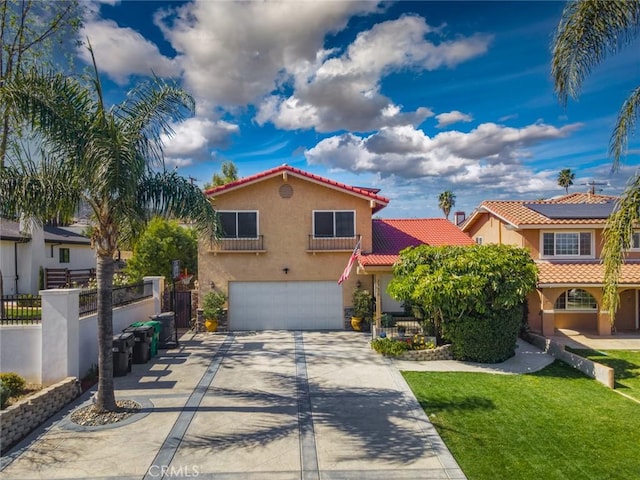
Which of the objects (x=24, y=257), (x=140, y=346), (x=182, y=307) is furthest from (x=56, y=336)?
(x=24, y=257)

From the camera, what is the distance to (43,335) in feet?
33.1

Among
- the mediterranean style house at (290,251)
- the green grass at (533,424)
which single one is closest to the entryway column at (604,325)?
the green grass at (533,424)

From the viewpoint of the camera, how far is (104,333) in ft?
29.8

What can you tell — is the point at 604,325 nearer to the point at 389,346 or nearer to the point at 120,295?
the point at 389,346

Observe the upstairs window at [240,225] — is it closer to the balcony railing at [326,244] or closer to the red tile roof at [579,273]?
the balcony railing at [326,244]

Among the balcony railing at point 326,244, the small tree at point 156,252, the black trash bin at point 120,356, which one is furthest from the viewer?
the small tree at point 156,252

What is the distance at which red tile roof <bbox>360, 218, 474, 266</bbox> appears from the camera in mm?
19031

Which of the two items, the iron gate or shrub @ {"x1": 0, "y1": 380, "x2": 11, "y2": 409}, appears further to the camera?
the iron gate

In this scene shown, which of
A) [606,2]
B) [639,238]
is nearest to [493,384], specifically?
[606,2]

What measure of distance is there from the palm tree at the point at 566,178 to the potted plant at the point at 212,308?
4733cm

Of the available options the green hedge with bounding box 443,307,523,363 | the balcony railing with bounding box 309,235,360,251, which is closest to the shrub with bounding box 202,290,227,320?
the balcony railing with bounding box 309,235,360,251

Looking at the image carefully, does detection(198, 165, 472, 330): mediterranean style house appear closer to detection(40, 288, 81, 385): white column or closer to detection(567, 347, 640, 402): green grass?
detection(40, 288, 81, 385): white column

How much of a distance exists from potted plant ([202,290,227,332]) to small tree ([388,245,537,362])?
334 inches

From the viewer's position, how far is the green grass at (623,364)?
11.7 m
